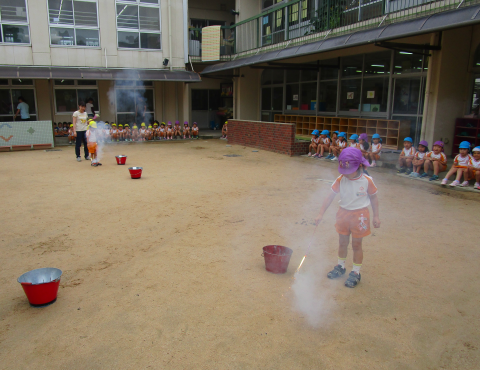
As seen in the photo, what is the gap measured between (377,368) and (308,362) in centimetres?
51

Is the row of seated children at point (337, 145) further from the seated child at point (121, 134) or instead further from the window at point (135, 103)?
the window at point (135, 103)

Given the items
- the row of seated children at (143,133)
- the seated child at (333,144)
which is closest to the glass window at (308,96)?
the seated child at (333,144)

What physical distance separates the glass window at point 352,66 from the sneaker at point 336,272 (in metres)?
11.9

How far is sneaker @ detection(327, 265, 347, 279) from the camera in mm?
4172

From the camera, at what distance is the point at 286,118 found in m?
18.3

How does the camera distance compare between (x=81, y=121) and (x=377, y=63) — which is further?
(x=377, y=63)

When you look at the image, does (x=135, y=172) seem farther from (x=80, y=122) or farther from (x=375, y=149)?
(x=375, y=149)

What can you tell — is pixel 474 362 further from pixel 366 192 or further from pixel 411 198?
pixel 411 198

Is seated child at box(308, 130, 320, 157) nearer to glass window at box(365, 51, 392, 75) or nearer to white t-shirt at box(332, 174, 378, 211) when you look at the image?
glass window at box(365, 51, 392, 75)

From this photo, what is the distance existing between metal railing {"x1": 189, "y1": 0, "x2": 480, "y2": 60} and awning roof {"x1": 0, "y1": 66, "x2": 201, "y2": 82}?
258cm

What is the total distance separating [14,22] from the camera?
55.9 ft

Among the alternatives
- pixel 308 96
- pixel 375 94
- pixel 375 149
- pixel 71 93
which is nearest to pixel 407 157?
pixel 375 149

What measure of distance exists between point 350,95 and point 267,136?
3.79 metres

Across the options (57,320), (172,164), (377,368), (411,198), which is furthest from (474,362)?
(172,164)
